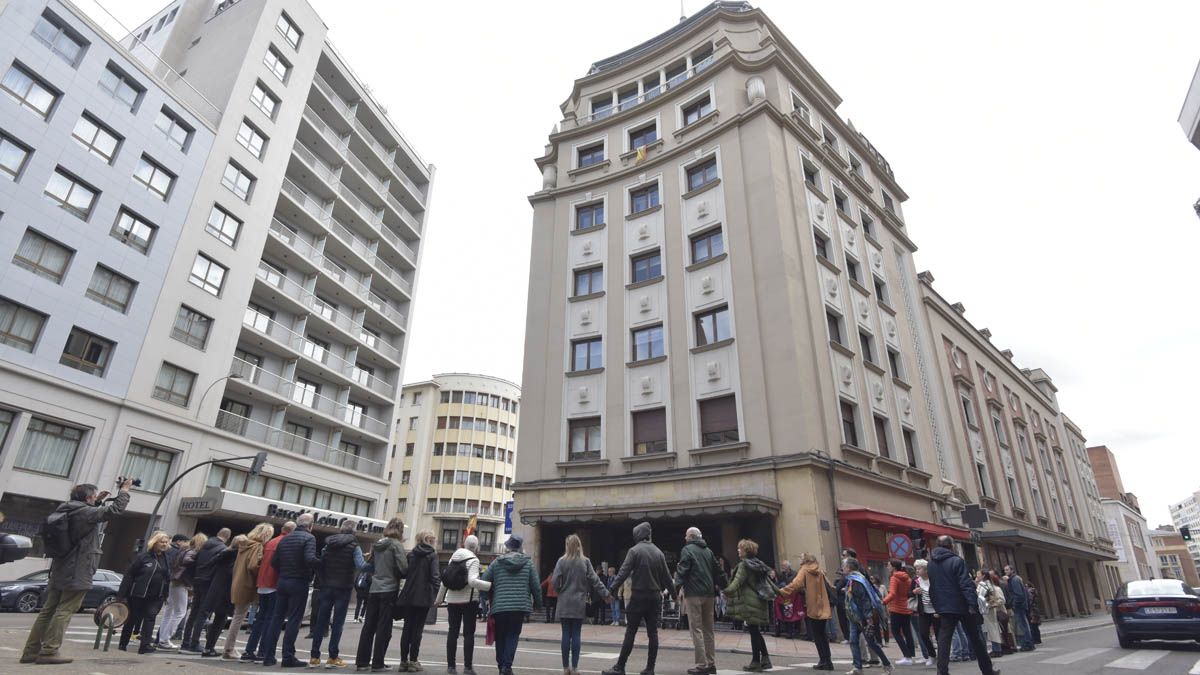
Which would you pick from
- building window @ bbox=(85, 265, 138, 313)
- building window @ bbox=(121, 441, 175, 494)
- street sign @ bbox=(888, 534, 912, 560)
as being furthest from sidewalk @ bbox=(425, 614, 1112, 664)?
Result: building window @ bbox=(85, 265, 138, 313)

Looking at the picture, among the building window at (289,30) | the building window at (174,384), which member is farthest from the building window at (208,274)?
the building window at (289,30)

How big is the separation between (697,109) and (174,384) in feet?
82.9

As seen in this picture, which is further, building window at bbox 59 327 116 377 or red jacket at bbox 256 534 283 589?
building window at bbox 59 327 116 377

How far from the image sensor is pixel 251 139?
103 feet

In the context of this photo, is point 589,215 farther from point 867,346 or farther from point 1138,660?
point 1138,660

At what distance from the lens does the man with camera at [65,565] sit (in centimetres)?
624

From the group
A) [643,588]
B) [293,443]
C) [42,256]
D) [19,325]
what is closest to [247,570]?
[643,588]

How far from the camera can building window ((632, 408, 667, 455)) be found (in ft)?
66.9

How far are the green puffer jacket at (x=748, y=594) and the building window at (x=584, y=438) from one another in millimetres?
13076

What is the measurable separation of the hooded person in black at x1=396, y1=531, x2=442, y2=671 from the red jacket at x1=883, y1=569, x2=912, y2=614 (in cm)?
731

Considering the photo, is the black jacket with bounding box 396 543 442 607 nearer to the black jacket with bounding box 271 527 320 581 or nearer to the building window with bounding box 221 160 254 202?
the black jacket with bounding box 271 527 320 581

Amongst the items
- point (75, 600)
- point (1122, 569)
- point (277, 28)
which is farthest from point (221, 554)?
point (1122, 569)

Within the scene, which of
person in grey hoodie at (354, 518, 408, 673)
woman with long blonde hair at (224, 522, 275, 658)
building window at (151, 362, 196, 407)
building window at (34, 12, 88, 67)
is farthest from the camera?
building window at (151, 362, 196, 407)

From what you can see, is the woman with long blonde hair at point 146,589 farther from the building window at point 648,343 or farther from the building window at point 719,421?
the building window at point 648,343
